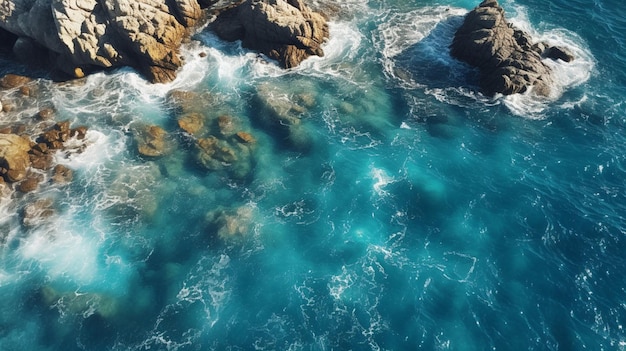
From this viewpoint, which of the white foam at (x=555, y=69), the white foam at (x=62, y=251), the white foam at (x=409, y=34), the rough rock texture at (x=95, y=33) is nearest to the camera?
the white foam at (x=62, y=251)

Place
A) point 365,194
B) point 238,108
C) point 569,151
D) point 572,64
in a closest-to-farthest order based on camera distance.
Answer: point 365,194
point 569,151
point 238,108
point 572,64

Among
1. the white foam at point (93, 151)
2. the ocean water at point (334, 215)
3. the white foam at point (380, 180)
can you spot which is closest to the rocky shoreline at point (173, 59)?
the white foam at point (93, 151)

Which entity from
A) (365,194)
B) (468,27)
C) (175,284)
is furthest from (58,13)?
(468,27)

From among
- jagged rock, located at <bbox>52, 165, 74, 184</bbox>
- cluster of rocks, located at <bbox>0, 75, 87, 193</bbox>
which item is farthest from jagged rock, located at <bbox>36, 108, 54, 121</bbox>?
jagged rock, located at <bbox>52, 165, 74, 184</bbox>

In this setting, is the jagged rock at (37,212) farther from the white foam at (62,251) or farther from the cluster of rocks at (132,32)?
the cluster of rocks at (132,32)

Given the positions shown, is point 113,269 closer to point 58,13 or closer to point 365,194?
point 365,194

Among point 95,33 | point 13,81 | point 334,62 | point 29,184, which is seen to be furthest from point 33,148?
point 334,62

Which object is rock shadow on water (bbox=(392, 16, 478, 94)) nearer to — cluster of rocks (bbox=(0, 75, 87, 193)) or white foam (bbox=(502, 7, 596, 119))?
white foam (bbox=(502, 7, 596, 119))
